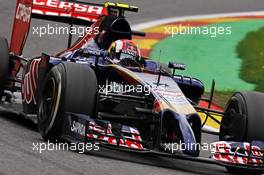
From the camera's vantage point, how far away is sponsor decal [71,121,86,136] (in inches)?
325

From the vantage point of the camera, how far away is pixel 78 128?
8352 millimetres

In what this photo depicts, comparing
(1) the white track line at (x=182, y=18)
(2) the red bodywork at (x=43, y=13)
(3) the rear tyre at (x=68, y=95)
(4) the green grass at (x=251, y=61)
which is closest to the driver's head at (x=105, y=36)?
(2) the red bodywork at (x=43, y=13)

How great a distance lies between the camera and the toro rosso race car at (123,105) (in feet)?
Result: 27.0

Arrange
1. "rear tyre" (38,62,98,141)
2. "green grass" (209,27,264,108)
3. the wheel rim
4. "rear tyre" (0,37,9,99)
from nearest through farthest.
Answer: "rear tyre" (38,62,98,141), the wheel rim, "rear tyre" (0,37,9,99), "green grass" (209,27,264,108)

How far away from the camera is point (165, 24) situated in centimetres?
1909

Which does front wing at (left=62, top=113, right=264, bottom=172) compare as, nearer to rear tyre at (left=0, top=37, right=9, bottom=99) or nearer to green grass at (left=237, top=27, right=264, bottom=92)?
rear tyre at (left=0, top=37, right=9, bottom=99)

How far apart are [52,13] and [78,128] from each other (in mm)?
3572

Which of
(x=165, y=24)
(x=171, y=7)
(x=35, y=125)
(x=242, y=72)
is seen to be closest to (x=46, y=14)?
(x=35, y=125)

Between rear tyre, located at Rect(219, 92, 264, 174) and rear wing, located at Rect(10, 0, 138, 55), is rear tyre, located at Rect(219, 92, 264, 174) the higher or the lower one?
the lower one

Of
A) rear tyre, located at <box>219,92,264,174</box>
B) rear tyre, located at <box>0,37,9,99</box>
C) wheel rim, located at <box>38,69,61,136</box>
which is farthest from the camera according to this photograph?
rear tyre, located at <box>0,37,9,99</box>

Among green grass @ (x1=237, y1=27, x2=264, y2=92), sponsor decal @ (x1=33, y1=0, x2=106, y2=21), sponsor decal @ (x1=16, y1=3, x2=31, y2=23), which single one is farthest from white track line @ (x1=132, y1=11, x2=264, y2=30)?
sponsor decal @ (x1=16, y1=3, x2=31, y2=23)

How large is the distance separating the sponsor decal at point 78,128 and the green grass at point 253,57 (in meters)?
6.10

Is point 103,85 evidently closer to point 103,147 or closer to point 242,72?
point 103,147

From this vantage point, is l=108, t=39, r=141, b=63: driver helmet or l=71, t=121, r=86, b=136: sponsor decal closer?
l=71, t=121, r=86, b=136: sponsor decal
